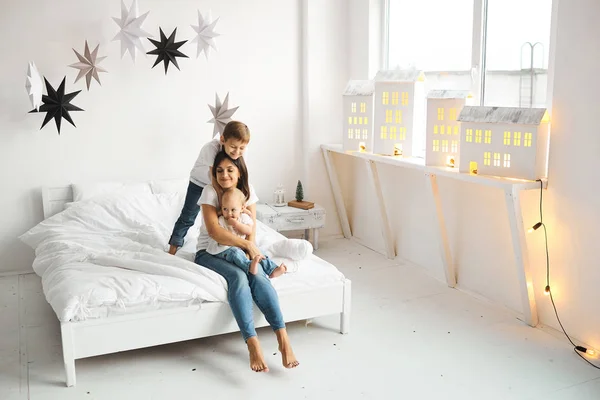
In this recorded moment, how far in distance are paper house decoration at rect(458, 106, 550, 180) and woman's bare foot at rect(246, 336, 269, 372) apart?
1.48 m

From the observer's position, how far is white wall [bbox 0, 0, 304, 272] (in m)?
4.04

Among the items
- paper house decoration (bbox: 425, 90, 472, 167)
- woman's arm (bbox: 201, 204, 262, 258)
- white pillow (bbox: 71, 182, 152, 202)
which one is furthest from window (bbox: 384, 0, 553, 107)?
white pillow (bbox: 71, 182, 152, 202)

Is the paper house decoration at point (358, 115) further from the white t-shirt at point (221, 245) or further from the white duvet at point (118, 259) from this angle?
the white t-shirt at point (221, 245)

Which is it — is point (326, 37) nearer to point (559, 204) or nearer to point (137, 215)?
point (137, 215)

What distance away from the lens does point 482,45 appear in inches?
141

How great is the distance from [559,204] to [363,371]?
1263 mm

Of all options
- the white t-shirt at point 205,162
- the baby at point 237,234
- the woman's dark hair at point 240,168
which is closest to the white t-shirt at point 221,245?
the baby at point 237,234

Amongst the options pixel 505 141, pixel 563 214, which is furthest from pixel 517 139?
pixel 563 214

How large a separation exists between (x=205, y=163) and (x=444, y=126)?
54.0 inches

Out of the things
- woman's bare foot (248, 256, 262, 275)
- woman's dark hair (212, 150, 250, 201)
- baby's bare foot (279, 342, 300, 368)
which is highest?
woman's dark hair (212, 150, 250, 201)

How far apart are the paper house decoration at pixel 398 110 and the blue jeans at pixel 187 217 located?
1361 mm

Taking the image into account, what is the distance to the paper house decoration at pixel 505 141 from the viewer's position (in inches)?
118

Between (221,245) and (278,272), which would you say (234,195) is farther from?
(278,272)

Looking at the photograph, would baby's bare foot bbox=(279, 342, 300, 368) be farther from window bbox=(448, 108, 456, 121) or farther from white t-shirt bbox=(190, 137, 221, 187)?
window bbox=(448, 108, 456, 121)
